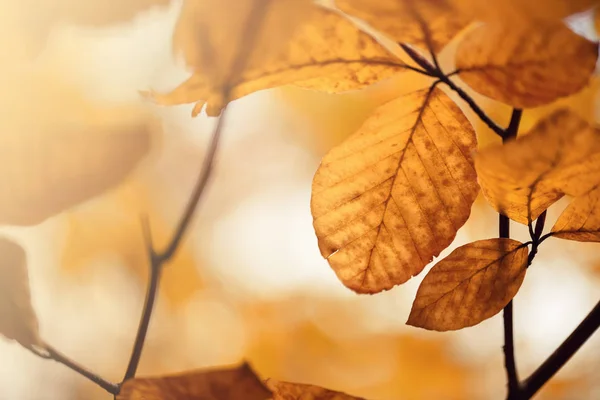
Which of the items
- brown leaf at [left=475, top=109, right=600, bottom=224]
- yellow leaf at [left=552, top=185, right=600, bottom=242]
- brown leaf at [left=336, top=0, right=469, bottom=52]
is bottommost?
yellow leaf at [left=552, top=185, right=600, bottom=242]

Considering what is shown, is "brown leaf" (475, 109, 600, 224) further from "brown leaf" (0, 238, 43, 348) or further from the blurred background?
"brown leaf" (0, 238, 43, 348)

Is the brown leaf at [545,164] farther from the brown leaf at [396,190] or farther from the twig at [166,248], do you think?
the twig at [166,248]

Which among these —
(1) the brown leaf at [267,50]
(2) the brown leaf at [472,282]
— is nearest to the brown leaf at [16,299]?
(1) the brown leaf at [267,50]

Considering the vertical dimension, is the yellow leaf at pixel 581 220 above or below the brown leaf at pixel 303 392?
above

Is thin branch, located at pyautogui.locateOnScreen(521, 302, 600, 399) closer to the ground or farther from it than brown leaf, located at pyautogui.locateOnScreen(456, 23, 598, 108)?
closer to the ground

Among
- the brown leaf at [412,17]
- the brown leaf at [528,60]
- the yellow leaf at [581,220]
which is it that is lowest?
the yellow leaf at [581,220]

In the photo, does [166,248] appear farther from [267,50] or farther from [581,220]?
[581,220]

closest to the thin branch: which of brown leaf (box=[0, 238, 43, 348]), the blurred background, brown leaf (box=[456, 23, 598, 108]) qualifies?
the blurred background
